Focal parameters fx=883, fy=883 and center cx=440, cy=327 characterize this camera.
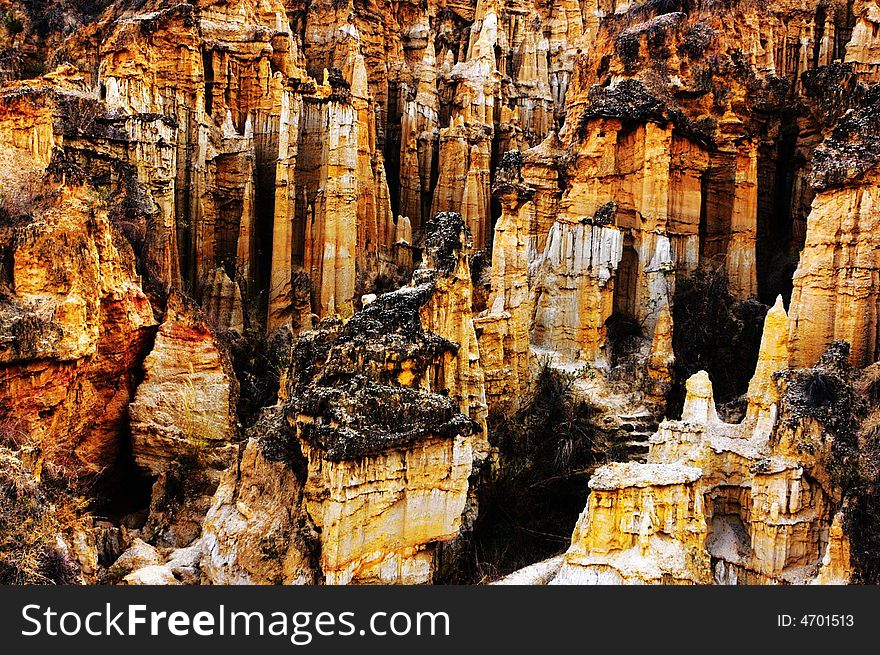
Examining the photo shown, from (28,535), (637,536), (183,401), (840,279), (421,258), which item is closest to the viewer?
(28,535)

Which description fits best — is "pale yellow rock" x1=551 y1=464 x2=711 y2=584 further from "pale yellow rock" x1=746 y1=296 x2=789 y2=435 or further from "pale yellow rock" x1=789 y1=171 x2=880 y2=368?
"pale yellow rock" x1=789 y1=171 x2=880 y2=368

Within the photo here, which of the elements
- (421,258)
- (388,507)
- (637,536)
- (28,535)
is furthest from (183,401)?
(637,536)

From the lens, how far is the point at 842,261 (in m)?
19.2

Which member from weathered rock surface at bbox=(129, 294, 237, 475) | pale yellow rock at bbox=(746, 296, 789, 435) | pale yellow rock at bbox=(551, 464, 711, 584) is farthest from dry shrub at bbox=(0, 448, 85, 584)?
pale yellow rock at bbox=(746, 296, 789, 435)

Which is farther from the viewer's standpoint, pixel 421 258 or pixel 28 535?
pixel 421 258

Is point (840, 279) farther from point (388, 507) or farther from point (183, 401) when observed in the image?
point (183, 401)

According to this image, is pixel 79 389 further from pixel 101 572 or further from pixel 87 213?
pixel 101 572

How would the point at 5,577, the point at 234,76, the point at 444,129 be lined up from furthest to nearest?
1. the point at 444,129
2. the point at 234,76
3. the point at 5,577

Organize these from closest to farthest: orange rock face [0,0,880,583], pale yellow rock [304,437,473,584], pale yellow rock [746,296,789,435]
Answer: pale yellow rock [304,437,473,584]
orange rock face [0,0,880,583]
pale yellow rock [746,296,789,435]

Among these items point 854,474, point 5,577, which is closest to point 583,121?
point 854,474

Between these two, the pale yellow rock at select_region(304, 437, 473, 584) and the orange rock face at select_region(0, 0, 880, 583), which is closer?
the pale yellow rock at select_region(304, 437, 473, 584)

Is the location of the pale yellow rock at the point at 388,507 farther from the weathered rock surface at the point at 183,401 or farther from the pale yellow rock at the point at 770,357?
the pale yellow rock at the point at 770,357

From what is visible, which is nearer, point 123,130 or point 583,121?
point 123,130

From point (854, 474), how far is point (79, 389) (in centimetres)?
1432
